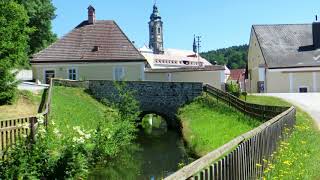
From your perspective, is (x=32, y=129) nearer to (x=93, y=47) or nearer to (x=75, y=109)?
(x=75, y=109)

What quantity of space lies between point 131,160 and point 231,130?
510 cm

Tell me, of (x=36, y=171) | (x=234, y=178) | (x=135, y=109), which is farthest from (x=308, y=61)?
(x=234, y=178)

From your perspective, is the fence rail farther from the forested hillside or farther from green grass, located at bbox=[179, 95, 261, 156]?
the forested hillside

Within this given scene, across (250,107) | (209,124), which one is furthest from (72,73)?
(250,107)

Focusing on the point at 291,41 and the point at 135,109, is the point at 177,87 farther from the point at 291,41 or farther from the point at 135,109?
the point at 291,41

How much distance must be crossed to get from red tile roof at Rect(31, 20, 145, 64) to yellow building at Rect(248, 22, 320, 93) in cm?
1173

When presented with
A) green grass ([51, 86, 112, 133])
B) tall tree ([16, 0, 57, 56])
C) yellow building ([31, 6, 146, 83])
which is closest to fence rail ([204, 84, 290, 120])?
green grass ([51, 86, 112, 133])

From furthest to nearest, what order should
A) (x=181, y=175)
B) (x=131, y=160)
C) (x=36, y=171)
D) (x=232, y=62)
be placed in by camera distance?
(x=232, y=62) < (x=131, y=160) < (x=36, y=171) < (x=181, y=175)

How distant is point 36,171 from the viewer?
11.9 metres

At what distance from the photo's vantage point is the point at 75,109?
94.3 feet

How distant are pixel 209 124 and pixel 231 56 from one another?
130m

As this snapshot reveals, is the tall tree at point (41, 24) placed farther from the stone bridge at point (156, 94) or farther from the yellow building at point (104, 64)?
the stone bridge at point (156, 94)

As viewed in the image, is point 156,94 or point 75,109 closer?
point 75,109

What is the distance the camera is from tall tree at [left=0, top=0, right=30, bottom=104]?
25.4 metres
